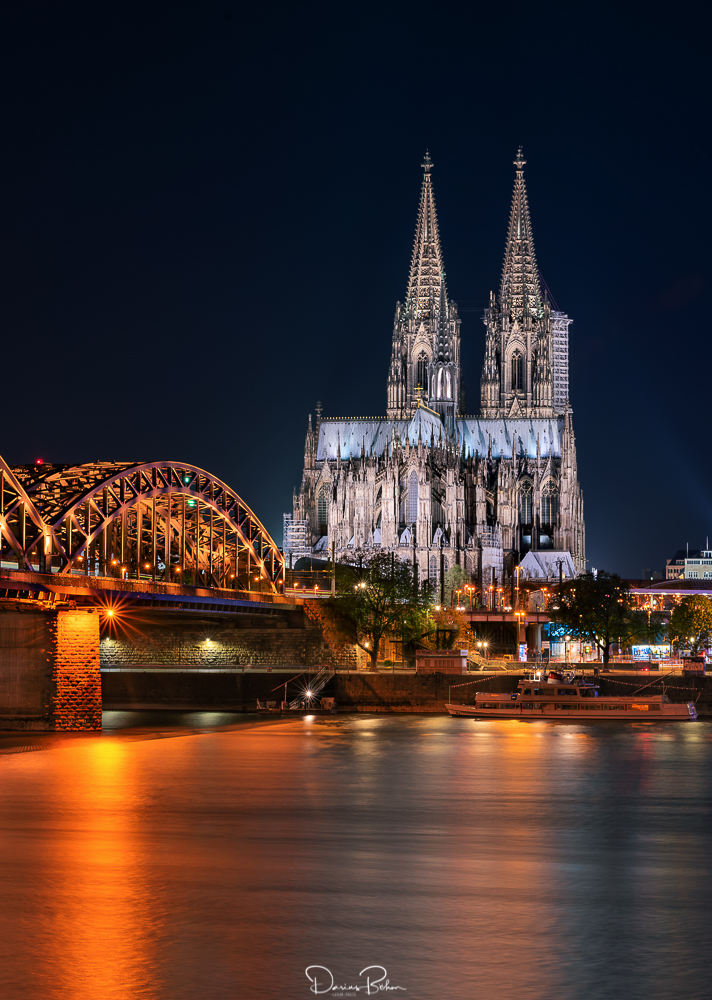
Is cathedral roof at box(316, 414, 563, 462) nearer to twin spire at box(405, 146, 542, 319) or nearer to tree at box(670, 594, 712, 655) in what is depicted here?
twin spire at box(405, 146, 542, 319)

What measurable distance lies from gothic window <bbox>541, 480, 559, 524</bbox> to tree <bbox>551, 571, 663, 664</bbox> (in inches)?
2084

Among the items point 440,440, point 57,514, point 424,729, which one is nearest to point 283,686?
point 424,729

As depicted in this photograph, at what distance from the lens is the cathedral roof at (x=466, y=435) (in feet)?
525

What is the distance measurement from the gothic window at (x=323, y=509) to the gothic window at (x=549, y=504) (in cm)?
2562

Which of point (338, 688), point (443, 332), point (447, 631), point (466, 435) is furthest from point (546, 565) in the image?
point (338, 688)

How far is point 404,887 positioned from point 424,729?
3630cm

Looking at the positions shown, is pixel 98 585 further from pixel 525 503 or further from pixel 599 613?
pixel 525 503

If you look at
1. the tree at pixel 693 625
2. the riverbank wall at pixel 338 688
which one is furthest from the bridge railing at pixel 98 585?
the tree at pixel 693 625

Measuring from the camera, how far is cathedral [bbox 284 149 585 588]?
478 ft

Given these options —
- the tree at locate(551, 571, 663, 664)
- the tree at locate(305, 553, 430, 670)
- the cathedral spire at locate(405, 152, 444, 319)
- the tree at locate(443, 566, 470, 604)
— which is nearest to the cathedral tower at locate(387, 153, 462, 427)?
the cathedral spire at locate(405, 152, 444, 319)

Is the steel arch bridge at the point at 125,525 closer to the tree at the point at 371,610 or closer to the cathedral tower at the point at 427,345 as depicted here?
the tree at the point at 371,610

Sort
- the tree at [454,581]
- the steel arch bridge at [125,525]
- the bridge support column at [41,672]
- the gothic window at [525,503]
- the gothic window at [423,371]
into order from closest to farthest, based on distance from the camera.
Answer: the bridge support column at [41,672]
the steel arch bridge at [125,525]
the tree at [454,581]
the gothic window at [525,503]
the gothic window at [423,371]

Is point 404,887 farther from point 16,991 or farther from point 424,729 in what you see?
point 424,729

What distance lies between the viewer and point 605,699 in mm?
74062
